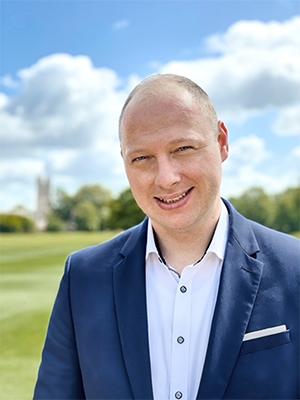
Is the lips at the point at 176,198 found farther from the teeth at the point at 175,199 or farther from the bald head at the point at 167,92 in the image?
the bald head at the point at 167,92

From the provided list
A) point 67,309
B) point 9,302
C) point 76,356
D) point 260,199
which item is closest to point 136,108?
point 67,309

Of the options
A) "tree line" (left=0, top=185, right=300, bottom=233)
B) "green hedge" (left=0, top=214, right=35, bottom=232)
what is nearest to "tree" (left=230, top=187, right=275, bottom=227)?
"tree line" (left=0, top=185, right=300, bottom=233)

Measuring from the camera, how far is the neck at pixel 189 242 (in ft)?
7.22

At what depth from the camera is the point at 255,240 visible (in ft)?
7.26

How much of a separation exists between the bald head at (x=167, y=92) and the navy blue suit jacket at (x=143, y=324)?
438 millimetres

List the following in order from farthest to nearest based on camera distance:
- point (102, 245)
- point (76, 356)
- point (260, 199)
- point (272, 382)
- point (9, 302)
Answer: point (260, 199) → point (9, 302) → point (102, 245) → point (76, 356) → point (272, 382)

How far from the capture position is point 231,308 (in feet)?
6.74

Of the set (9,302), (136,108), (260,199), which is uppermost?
(260,199)

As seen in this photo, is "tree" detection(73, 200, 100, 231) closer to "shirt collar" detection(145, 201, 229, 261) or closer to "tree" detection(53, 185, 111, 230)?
"tree" detection(53, 185, 111, 230)

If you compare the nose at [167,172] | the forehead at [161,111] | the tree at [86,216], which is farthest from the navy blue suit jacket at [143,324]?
the tree at [86,216]

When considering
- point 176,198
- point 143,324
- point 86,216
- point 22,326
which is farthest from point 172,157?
point 86,216

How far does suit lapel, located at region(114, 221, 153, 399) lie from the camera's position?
2055 mm

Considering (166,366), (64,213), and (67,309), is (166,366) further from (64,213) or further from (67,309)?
(64,213)

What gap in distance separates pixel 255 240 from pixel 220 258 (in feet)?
0.53
